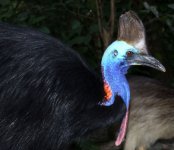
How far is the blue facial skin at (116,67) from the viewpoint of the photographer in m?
2.25

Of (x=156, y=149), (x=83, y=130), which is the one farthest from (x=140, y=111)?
(x=83, y=130)

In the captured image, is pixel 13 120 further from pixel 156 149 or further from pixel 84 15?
pixel 156 149

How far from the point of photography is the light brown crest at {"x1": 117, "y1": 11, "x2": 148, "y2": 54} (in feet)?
7.41

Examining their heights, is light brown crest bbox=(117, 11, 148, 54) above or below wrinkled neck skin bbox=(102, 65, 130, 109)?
above

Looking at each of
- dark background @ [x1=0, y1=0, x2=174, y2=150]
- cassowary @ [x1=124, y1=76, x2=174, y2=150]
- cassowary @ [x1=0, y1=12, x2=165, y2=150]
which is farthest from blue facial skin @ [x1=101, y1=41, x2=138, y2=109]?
cassowary @ [x1=124, y1=76, x2=174, y2=150]

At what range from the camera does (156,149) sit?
14.1 feet

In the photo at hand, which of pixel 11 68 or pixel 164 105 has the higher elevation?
pixel 11 68

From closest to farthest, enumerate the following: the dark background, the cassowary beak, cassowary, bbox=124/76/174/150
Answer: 1. the cassowary beak
2. the dark background
3. cassowary, bbox=124/76/174/150

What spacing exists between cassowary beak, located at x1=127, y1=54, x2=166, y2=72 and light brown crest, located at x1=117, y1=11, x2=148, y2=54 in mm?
32

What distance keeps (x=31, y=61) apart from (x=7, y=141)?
306mm

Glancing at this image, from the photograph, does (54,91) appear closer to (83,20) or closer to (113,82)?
(113,82)

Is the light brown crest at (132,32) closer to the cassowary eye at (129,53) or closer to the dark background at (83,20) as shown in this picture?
the cassowary eye at (129,53)

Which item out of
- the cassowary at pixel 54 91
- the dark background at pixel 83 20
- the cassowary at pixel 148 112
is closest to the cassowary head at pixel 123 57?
the cassowary at pixel 54 91

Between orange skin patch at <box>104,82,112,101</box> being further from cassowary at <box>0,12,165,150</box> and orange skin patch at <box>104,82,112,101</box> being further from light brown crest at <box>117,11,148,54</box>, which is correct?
light brown crest at <box>117,11,148,54</box>
